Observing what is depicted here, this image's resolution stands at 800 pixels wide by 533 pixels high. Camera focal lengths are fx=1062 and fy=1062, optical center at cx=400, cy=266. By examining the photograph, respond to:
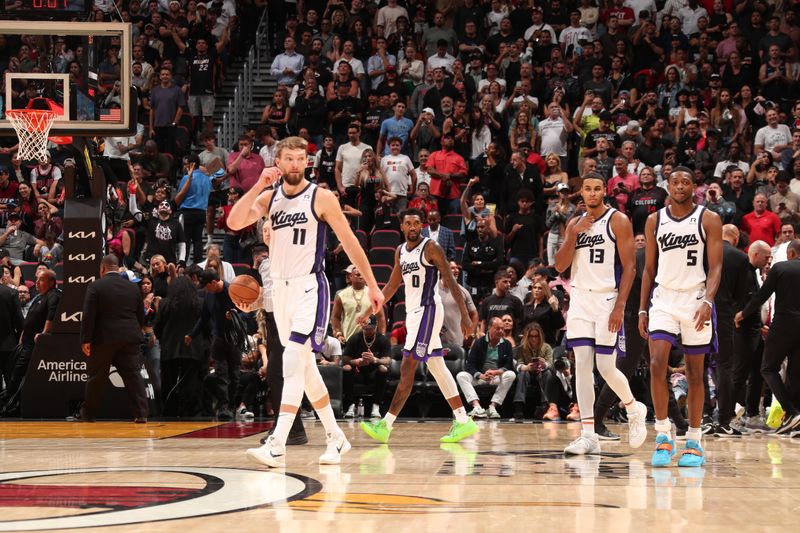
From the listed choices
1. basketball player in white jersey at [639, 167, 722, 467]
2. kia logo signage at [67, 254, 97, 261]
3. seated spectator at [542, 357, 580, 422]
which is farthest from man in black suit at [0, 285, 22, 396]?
basketball player in white jersey at [639, 167, 722, 467]

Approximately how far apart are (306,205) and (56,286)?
7932 millimetres

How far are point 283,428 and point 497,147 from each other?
36.9 ft

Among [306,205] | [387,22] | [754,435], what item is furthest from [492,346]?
[387,22]

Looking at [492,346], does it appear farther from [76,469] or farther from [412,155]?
[76,469]

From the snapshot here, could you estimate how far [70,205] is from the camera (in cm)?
1320

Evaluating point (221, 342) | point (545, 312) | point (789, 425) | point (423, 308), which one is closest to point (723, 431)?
point (789, 425)

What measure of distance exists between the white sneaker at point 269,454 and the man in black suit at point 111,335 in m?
5.51

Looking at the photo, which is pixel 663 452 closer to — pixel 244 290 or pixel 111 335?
pixel 244 290

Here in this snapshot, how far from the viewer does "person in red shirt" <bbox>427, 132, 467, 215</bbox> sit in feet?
58.0

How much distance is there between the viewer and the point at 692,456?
7332mm

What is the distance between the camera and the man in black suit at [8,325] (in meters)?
14.4

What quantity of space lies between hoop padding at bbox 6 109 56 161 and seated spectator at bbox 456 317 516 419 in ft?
19.1

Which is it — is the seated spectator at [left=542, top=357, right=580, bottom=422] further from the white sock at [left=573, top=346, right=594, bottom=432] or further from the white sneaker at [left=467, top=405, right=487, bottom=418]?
the white sock at [left=573, top=346, right=594, bottom=432]

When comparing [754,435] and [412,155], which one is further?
[412,155]
